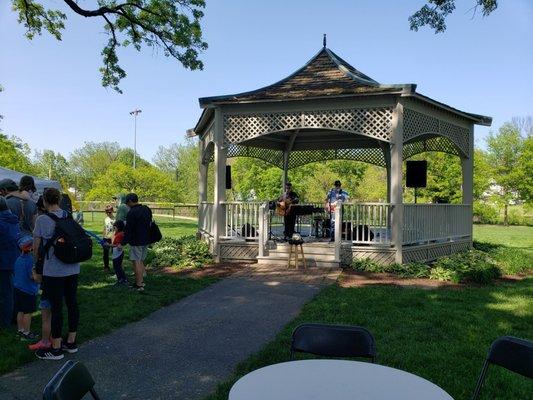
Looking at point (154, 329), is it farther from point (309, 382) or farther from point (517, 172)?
point (517, 172)

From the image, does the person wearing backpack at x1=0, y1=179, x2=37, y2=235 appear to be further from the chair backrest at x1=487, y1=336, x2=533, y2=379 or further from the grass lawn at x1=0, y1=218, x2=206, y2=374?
the chair backrest at x1=487, y1=336, x2=533, y2=379

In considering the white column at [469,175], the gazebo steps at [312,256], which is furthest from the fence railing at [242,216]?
the white column at [469,175]

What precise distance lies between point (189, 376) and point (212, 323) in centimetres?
193

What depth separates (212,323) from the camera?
6445 millimetres

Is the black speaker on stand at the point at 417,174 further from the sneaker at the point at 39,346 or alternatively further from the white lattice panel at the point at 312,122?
the sneaker at the point at 39,346

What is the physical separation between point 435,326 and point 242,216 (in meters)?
6.90

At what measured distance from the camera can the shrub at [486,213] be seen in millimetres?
42375

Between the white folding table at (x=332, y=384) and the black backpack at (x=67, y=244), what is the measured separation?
9.94ft

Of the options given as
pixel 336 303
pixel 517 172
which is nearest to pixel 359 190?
pixel 517 172

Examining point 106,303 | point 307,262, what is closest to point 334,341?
point 106,303

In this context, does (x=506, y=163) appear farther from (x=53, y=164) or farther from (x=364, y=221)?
(x=53, y=164)

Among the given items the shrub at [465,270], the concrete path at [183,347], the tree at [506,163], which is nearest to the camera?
the concrete path at [183,347]

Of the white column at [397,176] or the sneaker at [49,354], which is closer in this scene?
the sneaker at [49,354]

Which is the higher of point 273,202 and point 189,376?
point 273,202
